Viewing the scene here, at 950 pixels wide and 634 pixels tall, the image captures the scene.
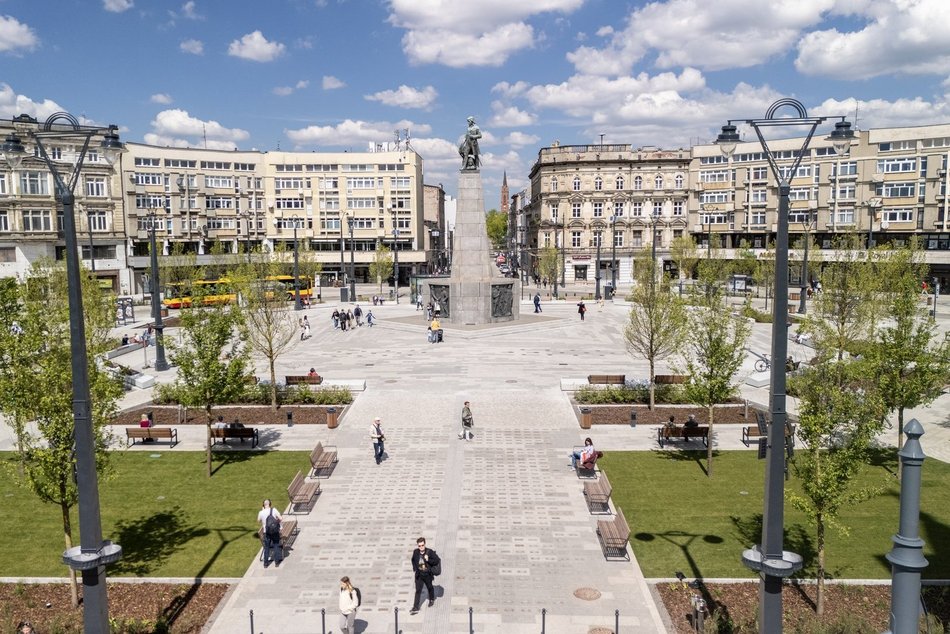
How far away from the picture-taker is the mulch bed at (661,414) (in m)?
25.6

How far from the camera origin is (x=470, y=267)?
48906 mm

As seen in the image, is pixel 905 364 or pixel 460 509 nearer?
pixel 460 509

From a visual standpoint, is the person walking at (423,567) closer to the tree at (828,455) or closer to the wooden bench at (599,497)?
the wooden bench at (599,497)

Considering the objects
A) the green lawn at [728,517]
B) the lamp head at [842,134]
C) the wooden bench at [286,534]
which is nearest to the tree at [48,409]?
the wooden bench at [286,534]

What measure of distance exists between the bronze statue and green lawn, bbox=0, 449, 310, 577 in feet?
101

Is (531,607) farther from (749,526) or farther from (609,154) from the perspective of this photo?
(609,154)

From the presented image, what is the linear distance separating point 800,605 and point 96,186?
7694cm

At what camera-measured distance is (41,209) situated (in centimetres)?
6538

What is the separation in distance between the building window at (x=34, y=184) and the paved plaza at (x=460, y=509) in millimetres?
41302

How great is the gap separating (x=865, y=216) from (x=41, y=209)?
82.1 meters

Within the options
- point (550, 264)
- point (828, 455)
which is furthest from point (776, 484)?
point (550, 264)

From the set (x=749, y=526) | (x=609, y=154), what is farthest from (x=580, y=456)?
(x=609, y=154)

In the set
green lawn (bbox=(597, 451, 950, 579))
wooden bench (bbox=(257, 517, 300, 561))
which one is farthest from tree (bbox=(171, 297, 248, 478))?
green lawn (bbox=(597, 451, 950, 579))

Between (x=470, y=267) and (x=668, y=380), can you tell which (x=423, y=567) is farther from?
(x=470, y=267)
